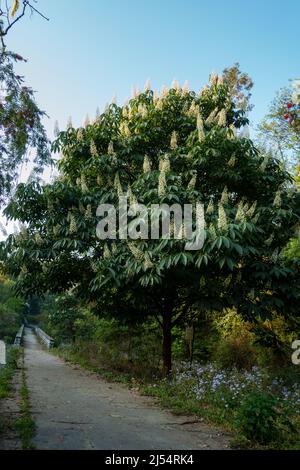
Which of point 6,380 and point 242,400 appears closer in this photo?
point 242,400

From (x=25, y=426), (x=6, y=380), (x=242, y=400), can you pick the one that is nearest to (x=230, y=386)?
(x=242, y=400)

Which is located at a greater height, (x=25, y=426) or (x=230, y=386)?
(x=25, y=426)

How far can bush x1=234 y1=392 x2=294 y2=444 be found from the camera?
528cm

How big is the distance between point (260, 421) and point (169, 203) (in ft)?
14.3

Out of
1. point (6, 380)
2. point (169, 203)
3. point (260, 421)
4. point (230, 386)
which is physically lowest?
point (6, 380)

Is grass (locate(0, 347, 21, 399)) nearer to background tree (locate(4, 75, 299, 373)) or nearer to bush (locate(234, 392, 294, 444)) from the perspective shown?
background tree (locate(4, 75, 299, 373))

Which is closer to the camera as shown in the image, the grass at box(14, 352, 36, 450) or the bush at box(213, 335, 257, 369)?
the grass at box(14, 352, 36, 450)

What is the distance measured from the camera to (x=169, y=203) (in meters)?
8.41

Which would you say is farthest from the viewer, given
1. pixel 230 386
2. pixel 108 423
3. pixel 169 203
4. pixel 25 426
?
pixel 169 203

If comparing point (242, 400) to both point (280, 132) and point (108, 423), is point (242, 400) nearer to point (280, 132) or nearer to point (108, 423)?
point (108, 423)

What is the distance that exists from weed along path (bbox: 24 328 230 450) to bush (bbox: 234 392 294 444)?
37 centimetres

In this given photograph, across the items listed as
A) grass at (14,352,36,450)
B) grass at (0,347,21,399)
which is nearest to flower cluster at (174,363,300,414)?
grass at (14,352,36,450)

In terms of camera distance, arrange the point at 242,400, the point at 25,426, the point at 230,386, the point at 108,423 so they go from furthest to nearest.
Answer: the point at 230,386, the point at 242,400, the point at 108,423, the point at 25,426

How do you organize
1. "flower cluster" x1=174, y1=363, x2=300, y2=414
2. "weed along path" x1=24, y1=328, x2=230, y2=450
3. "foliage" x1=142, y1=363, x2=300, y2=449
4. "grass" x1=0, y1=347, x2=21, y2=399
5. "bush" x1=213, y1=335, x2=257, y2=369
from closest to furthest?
"weed along path" x1=24, y1=328, x2=230, y2=450, "foliage" x1=142, y1=363, x2=300, y2=449, "flower cluster" x1=174, y1=363, x2=300, y2=414, "grass" x1=0, y1=347, x2=21, y2=399, "bush" x1=213, y1=335, x2=257, y2=369
